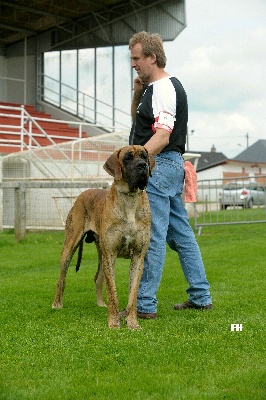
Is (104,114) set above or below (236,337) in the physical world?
above

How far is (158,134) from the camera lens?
596 centimetres

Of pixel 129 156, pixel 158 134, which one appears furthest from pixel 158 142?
pixel 129 156

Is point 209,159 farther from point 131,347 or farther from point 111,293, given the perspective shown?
point 131,347

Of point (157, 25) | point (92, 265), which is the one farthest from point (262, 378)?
point (157, 25)

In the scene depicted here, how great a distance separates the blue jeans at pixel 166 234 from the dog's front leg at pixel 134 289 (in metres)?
0.30

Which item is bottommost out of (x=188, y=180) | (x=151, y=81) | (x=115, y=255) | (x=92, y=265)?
(x=92, y=265)

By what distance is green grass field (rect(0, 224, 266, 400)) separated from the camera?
3.82 meters

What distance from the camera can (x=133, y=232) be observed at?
5.76 metres

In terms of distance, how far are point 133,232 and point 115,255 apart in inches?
→ 10.3

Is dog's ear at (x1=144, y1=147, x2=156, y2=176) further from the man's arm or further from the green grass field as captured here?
the green grass field

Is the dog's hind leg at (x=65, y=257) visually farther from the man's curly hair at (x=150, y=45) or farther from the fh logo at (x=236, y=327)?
the fh logo at (x=236, y=327)

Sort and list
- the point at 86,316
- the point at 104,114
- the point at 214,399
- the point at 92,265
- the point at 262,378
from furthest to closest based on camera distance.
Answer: the point at 104,114 → the point at 92,265 → the point at 86,316 → the point at 262,378 → the point at 214,399

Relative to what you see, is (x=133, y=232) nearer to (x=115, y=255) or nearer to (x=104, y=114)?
(x=115, y=255)

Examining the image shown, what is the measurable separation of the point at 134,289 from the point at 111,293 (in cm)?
19
